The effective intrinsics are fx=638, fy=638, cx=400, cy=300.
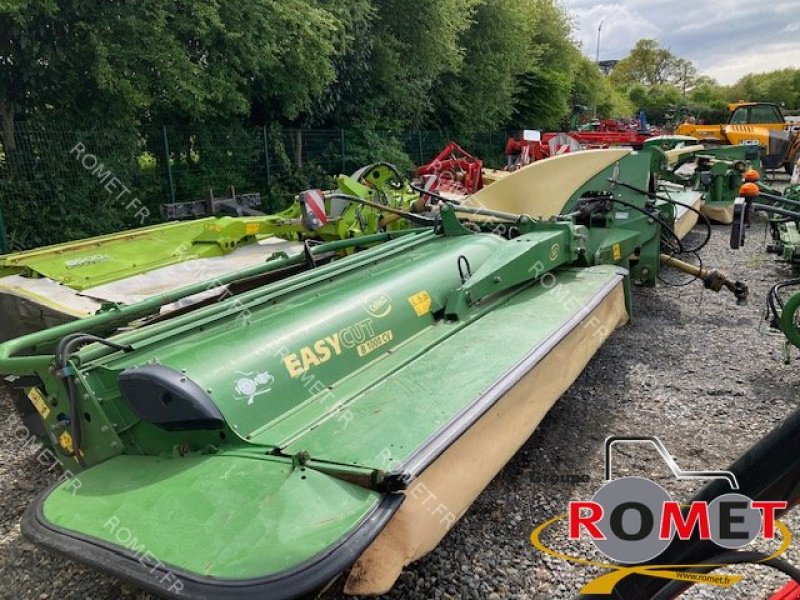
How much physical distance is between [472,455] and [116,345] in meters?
1.36

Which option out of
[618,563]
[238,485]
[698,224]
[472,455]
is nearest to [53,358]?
[238,485]

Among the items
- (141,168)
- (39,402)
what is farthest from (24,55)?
(39,402)

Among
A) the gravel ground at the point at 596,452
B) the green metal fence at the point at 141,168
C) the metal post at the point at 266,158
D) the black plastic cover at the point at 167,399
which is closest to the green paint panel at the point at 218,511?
the black plastic cover at the point at 167,399

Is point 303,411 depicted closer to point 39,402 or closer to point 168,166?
point 39,402

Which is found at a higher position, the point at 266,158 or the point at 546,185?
the point at 266,158

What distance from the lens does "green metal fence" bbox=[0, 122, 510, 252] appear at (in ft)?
22.8

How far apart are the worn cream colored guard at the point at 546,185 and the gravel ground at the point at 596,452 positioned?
1.15m

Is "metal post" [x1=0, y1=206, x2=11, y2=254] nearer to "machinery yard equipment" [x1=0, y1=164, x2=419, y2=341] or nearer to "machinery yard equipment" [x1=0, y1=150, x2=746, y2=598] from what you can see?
"machinery yard equipment" [x1=0, y1=164, x2=419, y2=341]

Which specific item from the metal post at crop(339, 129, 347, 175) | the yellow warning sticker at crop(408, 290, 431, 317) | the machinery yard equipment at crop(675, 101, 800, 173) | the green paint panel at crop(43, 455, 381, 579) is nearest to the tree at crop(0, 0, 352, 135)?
the metal post at crop(339, 129, 347, 175)

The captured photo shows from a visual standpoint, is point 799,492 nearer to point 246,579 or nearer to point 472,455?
point 246,579

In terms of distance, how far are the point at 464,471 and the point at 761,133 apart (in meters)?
14.6

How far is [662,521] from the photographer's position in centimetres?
104

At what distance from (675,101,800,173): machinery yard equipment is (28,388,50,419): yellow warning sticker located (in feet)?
44.6

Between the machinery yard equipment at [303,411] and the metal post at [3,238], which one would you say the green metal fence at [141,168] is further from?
the machinery yard equipment at [303,411]
